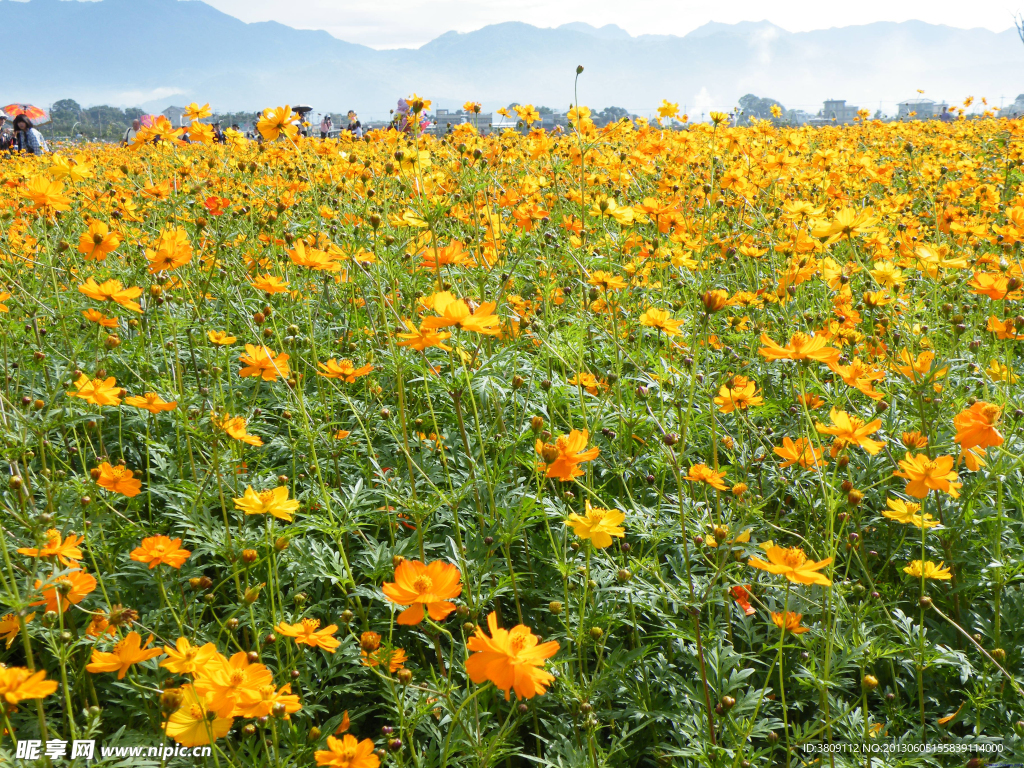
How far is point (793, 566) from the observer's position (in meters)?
1.08

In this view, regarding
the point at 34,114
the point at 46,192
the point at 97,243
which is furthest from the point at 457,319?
the point at 34,114

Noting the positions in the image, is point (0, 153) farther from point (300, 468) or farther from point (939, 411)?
point (939, 411)

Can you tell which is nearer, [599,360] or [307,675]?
[307,675]

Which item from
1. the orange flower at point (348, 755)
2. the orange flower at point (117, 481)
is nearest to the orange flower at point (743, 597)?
the orange flower at point (348, 755)

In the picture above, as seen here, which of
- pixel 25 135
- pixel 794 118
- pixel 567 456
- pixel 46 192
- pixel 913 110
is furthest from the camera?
pixel 794 118

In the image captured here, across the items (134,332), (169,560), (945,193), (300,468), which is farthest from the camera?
(945,193)

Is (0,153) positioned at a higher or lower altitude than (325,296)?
higher

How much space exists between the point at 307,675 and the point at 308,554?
0.32 m

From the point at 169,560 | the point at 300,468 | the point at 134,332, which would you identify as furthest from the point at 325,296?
the point at 169,560

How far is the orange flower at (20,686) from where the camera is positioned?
0.90m

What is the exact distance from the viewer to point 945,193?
4.16 meters

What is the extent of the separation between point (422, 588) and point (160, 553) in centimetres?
67

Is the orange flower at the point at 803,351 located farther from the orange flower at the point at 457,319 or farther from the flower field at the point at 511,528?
the orange flower at the point at 457,319

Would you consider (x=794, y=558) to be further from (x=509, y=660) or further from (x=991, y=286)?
(x=991, y=286)
